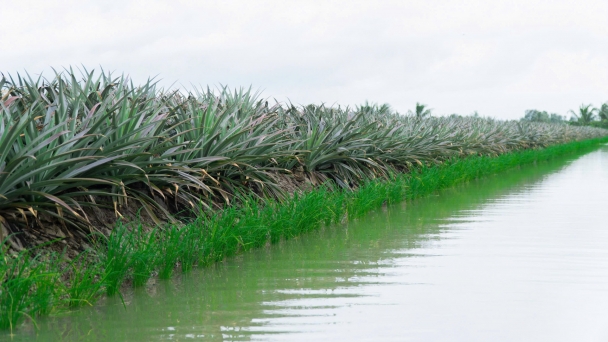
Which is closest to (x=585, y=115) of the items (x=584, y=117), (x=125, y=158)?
(x=584, y=117)

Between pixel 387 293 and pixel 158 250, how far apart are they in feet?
5.61

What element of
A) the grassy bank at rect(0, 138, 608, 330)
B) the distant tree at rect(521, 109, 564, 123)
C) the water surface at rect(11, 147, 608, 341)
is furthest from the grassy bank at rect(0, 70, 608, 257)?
the distant tree at rect(521, 109, 564, 123)

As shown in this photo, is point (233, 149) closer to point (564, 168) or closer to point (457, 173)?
point (457, 173)

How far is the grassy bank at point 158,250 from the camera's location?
4223mm

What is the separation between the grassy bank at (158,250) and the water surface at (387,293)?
124 mm

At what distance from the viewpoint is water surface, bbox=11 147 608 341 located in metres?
4.04

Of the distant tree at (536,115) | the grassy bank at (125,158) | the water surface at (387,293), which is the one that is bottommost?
the water surface at (387,293)

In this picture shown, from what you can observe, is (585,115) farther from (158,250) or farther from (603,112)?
(158,250)

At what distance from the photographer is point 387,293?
492 centimetres

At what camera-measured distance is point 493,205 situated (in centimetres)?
1087

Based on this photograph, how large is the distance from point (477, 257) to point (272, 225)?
6.21 ft

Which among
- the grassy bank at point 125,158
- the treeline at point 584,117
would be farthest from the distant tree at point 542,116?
the grassy bank at point 125,158

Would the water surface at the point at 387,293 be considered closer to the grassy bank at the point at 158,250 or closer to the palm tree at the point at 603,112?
the grassy bank at the point at 158,250

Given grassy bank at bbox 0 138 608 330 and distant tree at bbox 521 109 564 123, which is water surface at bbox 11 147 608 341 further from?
distant tree at bbox 521 109 564 123
